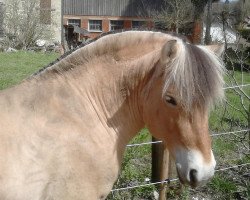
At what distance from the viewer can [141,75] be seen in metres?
2.28

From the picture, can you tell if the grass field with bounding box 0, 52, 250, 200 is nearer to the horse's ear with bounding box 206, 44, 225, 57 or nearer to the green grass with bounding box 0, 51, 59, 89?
the horse's ear with bounding box 206, 44, 225, 57

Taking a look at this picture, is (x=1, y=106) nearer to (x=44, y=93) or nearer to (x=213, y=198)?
(x=44, y=93)

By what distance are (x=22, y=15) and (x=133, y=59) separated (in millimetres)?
21824

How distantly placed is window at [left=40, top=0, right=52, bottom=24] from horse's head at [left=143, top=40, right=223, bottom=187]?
22.5 m

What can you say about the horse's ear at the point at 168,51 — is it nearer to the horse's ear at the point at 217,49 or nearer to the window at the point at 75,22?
the horse's ear at the point at 217,49

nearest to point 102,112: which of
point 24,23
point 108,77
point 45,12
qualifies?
point 108,77

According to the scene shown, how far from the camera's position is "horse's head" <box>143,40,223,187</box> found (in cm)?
213

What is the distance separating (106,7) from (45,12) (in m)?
11.9

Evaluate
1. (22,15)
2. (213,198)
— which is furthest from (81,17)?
(213,198)

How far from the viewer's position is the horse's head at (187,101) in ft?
6.98

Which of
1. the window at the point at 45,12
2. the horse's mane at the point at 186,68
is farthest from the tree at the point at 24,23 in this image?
the horse's mane at the point at 186,68

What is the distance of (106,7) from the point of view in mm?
35406

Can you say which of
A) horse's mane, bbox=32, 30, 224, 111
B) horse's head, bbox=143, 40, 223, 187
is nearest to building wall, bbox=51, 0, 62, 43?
horse's mane, bbox=32, 30, 224, 111

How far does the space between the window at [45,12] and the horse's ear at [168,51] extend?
22.5 meters
